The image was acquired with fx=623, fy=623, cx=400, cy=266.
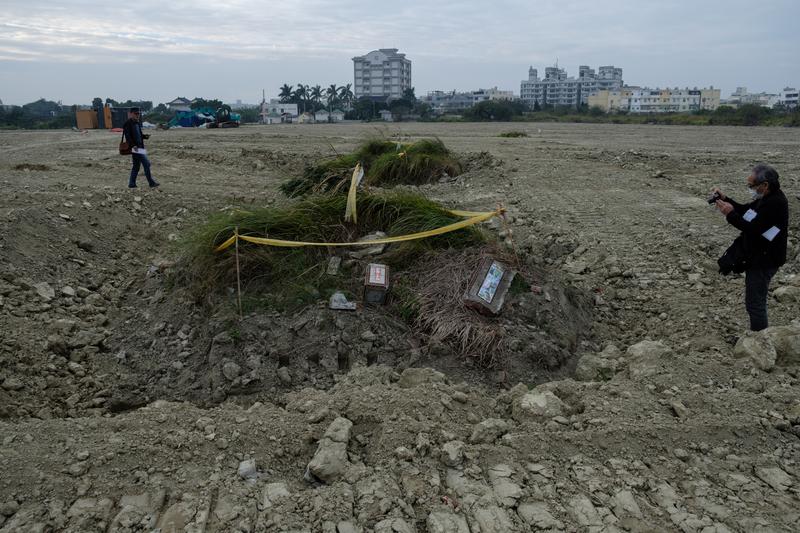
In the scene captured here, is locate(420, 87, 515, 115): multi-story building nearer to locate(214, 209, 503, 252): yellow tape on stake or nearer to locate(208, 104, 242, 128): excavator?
locate(208, 104, 242, 128): excavator

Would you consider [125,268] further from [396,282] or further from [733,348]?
[733,348]

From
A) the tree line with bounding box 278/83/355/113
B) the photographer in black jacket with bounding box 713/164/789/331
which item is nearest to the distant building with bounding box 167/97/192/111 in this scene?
the tree line with bounding box 278/83/355/113

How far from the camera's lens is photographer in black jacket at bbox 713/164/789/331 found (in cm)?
423

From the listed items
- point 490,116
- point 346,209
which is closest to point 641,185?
point 346,209

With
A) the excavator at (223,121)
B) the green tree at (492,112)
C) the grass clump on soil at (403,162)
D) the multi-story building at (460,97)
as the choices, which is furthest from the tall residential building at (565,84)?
the grass clump on soil at (403,162)

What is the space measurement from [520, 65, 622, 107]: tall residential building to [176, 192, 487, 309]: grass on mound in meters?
114

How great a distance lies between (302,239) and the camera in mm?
5746

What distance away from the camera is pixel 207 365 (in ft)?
15.4

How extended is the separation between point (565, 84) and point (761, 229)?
12875 centimetres

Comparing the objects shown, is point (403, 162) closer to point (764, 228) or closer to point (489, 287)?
point (489, 287)

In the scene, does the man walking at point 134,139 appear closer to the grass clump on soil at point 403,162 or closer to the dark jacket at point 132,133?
the dark jacket at point 132,133

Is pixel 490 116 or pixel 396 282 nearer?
pixel 396 282

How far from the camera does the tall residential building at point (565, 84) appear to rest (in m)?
120

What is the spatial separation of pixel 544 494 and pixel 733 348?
2.26m
